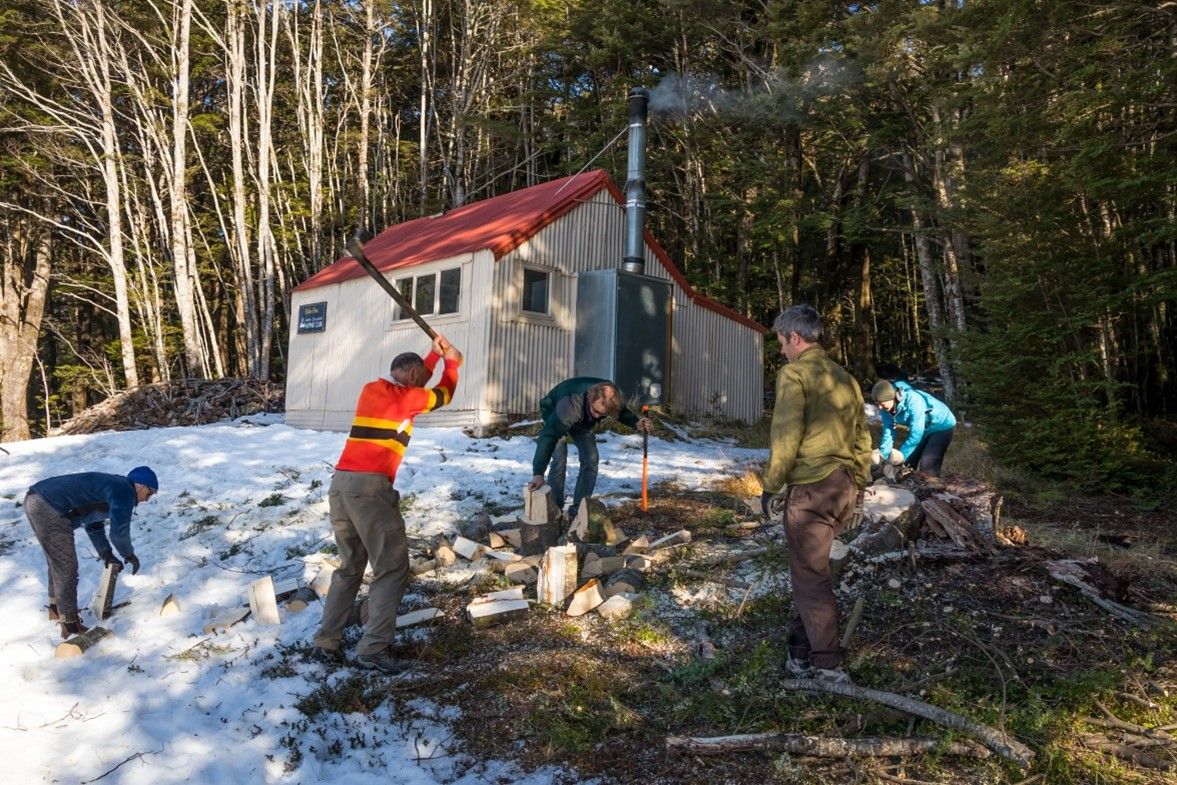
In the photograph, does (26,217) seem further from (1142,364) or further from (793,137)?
(1142,364)

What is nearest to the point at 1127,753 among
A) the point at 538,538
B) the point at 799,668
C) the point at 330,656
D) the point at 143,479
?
the point at 799,668

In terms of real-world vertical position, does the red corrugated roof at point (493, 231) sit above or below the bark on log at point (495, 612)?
above

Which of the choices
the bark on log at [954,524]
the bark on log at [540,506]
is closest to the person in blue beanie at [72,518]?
the bark on log at [540,506]

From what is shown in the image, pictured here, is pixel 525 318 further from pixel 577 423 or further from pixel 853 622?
pixel 853 622

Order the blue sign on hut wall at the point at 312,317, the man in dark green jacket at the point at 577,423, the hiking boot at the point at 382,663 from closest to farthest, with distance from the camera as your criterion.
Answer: the hiking boot at the point at 382,663 → the man in dark green jacket at the point at 577,423 → the blue sign on hut wall at the point at 312,317

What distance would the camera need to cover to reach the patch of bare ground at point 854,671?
3.58 meters

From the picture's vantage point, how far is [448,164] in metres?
26.7

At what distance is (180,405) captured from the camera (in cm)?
1961

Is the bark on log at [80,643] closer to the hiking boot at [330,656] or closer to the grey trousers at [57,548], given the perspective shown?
the grey trousers at [57,548]

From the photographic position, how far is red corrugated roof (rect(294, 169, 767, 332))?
46.6 feet

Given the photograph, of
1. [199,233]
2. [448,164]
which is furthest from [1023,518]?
[199,233]

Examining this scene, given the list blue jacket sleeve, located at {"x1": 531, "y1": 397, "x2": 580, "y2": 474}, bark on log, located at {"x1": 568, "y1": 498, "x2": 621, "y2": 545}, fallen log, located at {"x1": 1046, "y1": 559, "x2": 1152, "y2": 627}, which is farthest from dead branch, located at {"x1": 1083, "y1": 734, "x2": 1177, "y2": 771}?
blue jacket sleeve, located at {"x1": 531, "y1": 397, "x2": 580, "y2": 474}

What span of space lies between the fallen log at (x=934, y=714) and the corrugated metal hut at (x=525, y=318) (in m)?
9.87

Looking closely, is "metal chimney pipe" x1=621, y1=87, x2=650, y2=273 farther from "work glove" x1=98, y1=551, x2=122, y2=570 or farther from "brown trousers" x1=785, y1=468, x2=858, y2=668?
"brown trousers" x1=785, y1=468, x2=858, y2=668
